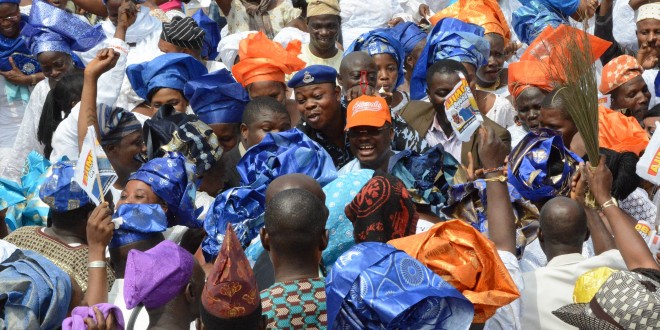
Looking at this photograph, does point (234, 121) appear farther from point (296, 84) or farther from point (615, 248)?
point (615, 248)

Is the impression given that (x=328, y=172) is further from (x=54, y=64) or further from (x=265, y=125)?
(x=54, y=64)

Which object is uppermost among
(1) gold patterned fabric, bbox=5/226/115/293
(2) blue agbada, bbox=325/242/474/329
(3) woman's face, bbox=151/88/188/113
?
(2) blue agbada, bbox=325/242/474/329

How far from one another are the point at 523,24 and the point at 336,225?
18.8 ft

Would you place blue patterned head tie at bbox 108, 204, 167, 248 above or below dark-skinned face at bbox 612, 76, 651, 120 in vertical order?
above

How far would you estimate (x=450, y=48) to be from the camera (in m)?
8.48

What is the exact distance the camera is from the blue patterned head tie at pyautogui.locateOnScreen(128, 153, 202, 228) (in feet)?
20.6

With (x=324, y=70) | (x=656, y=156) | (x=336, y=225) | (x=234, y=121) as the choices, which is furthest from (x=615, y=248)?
(x=234, y=121)

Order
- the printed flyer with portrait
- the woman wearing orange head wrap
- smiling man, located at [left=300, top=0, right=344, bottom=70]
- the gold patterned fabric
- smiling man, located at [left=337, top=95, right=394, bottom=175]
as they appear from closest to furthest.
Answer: the gold patterned fabric
the printed flyer with portrait
smiling man, located at [left=337, top=95, right=394, bottom=175]
the woman wearing orange head wrap
smiling man, located at [left=300, top=0, right=344, bottom=70]

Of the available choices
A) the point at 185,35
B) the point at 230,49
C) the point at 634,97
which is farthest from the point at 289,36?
the point at 634,97

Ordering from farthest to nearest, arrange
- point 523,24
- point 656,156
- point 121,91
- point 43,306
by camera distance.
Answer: point 523,24, point 121,91, point 656,156, point 43,306

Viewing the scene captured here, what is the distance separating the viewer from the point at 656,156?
594 centimetres

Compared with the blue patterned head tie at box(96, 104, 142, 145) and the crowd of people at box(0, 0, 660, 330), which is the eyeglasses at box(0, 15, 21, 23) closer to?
the crowd of people at box(0, 0, 660, 330)

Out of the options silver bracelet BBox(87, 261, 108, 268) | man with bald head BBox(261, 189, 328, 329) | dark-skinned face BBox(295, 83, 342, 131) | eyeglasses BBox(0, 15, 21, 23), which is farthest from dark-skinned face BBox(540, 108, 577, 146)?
eyeglasses BBox(0, 15, 21, 23)

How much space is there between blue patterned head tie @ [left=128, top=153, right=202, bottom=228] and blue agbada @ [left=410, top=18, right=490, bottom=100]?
270 centimetres
